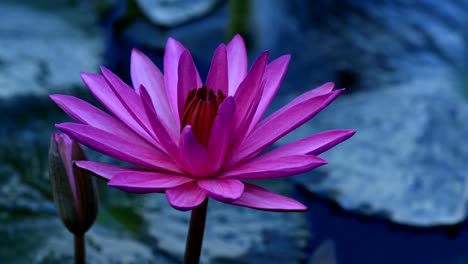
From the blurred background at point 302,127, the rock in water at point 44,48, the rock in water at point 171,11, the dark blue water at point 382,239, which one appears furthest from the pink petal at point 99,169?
the rock in water at point 171,11

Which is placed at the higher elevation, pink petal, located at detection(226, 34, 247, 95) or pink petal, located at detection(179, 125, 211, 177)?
pink petal, located at detection(226, 34, 247, 95)

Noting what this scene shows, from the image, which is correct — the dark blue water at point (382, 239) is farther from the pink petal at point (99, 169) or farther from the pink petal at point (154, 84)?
the pink petal at point (99, 169)

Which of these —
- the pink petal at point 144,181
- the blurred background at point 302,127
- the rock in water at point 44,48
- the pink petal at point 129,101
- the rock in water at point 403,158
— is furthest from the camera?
the rock in water at point 44,48

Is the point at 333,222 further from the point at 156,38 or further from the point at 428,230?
the point at 156,38

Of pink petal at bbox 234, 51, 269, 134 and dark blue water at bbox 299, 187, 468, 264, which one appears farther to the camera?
dark blue water at bbox 299, 187, 468, 264

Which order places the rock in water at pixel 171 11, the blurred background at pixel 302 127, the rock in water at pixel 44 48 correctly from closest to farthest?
the blurred background at pixel 302 127 → the rock in water at pixel 44 48 → the rock in water at pixel 171 11

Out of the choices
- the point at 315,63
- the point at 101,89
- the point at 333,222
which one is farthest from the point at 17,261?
the point at 315,63

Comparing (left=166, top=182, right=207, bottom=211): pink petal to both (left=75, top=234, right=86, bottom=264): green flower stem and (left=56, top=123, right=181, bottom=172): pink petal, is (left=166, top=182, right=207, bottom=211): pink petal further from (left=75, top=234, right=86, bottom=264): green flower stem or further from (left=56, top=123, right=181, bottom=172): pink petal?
(left=75, top=234, right=86, bottom=264): green flower stem

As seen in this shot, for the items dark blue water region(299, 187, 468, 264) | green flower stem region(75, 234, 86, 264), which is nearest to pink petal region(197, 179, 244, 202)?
green flower stem region(75, 234, 86, 264)
